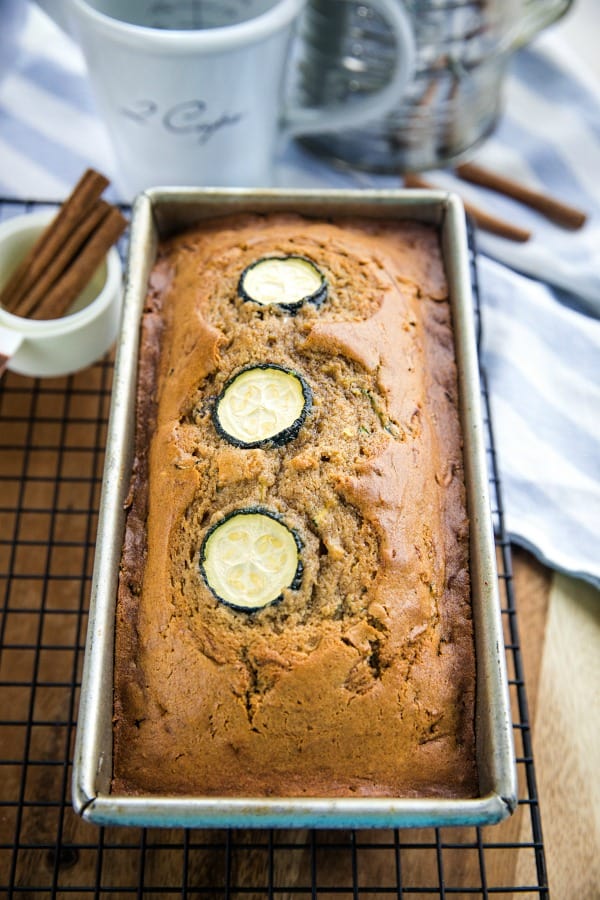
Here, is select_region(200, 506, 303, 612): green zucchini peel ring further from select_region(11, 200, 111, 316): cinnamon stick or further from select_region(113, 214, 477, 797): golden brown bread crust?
select_region(11, 200, 111, 316): cinnamon stick

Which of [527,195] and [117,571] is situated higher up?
[527,195]

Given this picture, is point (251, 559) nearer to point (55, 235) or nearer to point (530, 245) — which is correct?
point (55, 235)

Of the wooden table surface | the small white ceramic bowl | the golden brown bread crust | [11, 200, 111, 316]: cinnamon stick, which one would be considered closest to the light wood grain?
the wooden table surface

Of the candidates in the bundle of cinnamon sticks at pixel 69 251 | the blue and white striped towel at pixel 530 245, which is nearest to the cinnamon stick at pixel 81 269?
the bundle of cinnamon sticks at pixel 69 251

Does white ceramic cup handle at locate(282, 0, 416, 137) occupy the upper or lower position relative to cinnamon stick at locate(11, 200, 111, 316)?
upper

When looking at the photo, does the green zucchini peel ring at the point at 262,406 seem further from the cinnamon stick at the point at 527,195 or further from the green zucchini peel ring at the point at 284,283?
the cinnamon stick at the point at 527,195

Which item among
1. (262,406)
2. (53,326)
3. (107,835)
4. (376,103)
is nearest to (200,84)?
(376,103)

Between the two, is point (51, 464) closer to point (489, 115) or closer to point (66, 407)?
point (66, 407)
